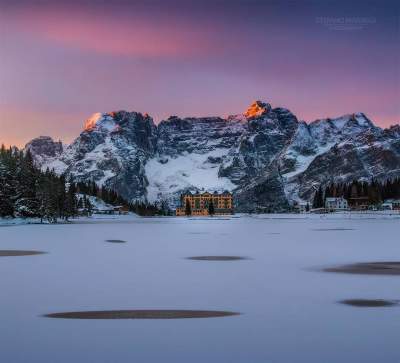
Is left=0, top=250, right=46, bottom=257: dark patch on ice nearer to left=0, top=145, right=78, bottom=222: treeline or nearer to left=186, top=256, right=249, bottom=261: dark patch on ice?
left=186, top=256, right=249, bottom=261: dark patch on ice

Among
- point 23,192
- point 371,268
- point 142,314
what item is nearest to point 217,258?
point 371,268

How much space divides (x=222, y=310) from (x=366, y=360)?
581 centimetres

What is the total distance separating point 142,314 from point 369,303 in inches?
287

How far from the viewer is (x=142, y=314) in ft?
51.7

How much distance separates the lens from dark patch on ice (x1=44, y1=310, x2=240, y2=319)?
606 inches

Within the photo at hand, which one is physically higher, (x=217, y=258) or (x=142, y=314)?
(x=142, y=314)

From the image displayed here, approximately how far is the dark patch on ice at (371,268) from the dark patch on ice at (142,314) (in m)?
12.1

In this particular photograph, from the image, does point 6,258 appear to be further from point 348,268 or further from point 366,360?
point 366,360

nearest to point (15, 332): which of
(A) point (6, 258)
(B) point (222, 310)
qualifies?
(B) point (222, 310)

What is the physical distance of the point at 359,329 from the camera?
13.9 meters

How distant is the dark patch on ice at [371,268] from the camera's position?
2603 centimetres

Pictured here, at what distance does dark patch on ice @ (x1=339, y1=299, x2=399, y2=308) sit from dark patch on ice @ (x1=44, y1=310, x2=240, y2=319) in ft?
13.6

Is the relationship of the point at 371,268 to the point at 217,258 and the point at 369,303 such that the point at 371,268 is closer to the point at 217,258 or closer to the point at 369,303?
the point at 217,258

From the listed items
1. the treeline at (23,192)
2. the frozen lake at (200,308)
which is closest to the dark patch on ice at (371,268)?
the frozen lake at (200,308)
